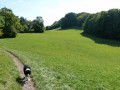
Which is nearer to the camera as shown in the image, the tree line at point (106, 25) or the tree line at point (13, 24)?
the tree line at point (13, 24)

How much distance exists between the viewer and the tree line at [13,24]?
8825 centimetres

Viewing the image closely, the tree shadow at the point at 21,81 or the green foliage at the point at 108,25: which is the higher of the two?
the green foliage at the point at 108,25

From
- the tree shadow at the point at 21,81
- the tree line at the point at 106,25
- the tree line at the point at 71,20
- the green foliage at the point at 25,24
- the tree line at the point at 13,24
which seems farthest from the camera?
the tree line at the point at 71,20

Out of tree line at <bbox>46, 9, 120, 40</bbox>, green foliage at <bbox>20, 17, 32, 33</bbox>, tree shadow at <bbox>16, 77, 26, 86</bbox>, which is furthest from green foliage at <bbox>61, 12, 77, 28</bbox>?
tree shadow at <bbox>16, 77, 26, 86</bbox>

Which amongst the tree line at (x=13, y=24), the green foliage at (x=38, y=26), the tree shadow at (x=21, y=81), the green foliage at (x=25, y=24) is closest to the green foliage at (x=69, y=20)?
the tree line at (x=13, y=24)

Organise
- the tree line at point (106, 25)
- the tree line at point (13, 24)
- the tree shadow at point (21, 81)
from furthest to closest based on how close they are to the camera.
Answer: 1. the tree line at point (106, 25)
2. the tree line at point (13, 24)
3. the tree shadow at point (21, 81)

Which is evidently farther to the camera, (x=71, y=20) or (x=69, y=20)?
(x=71, y=20)

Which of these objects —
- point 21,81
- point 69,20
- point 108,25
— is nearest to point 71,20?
point 69,20

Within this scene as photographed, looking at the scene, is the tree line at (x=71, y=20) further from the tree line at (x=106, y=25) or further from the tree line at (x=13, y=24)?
the tree line at (x=106, y=25)

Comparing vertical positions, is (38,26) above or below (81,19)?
below

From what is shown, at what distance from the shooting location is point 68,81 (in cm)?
2588

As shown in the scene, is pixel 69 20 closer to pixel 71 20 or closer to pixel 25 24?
pixel 71 20

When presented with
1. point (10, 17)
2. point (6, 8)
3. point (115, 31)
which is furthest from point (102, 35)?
point (6, 8)

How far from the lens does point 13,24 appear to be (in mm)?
101875
